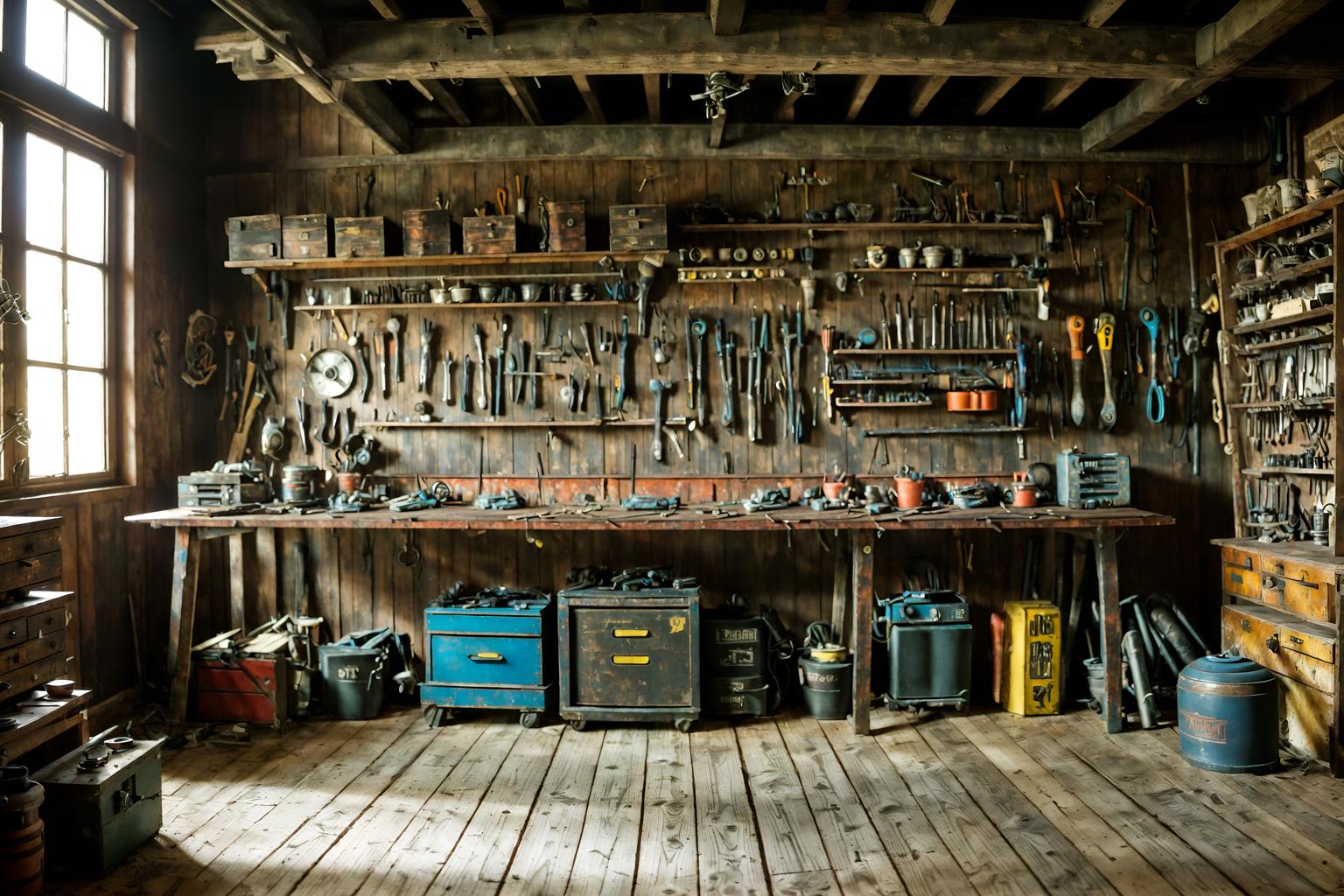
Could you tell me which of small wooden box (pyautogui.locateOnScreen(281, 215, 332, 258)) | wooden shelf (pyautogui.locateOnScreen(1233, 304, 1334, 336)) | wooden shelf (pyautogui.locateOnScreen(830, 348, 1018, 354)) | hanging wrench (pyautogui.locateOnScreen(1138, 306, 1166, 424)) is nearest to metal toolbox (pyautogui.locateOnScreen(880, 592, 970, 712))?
wooden shelf (pyautogui.locateOnScreen(830, 348, 1018, 354))

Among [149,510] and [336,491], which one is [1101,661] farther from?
[149,510]

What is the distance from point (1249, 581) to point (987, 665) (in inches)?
53.0

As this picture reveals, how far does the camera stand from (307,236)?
4488mm

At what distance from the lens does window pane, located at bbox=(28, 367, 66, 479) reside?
3.74m

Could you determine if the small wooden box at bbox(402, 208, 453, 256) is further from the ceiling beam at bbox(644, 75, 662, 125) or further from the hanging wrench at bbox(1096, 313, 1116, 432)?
the hanging wrench at bbox(1096, 313, 1116, 432)

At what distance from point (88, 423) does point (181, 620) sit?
3.63 feet

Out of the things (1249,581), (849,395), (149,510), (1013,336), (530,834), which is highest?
(1013,336)

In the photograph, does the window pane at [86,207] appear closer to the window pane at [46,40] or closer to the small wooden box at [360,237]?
the window pane at [46,40]

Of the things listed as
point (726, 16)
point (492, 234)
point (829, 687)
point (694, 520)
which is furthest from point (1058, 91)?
point (829, 687)

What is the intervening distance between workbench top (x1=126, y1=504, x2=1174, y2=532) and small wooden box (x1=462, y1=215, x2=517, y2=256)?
56.9 inches

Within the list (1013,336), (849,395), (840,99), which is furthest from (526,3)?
(1013,336)

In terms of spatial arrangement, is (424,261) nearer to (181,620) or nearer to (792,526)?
(181,620)

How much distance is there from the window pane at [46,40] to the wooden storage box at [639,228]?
2.69 m

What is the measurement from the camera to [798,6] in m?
3.97
